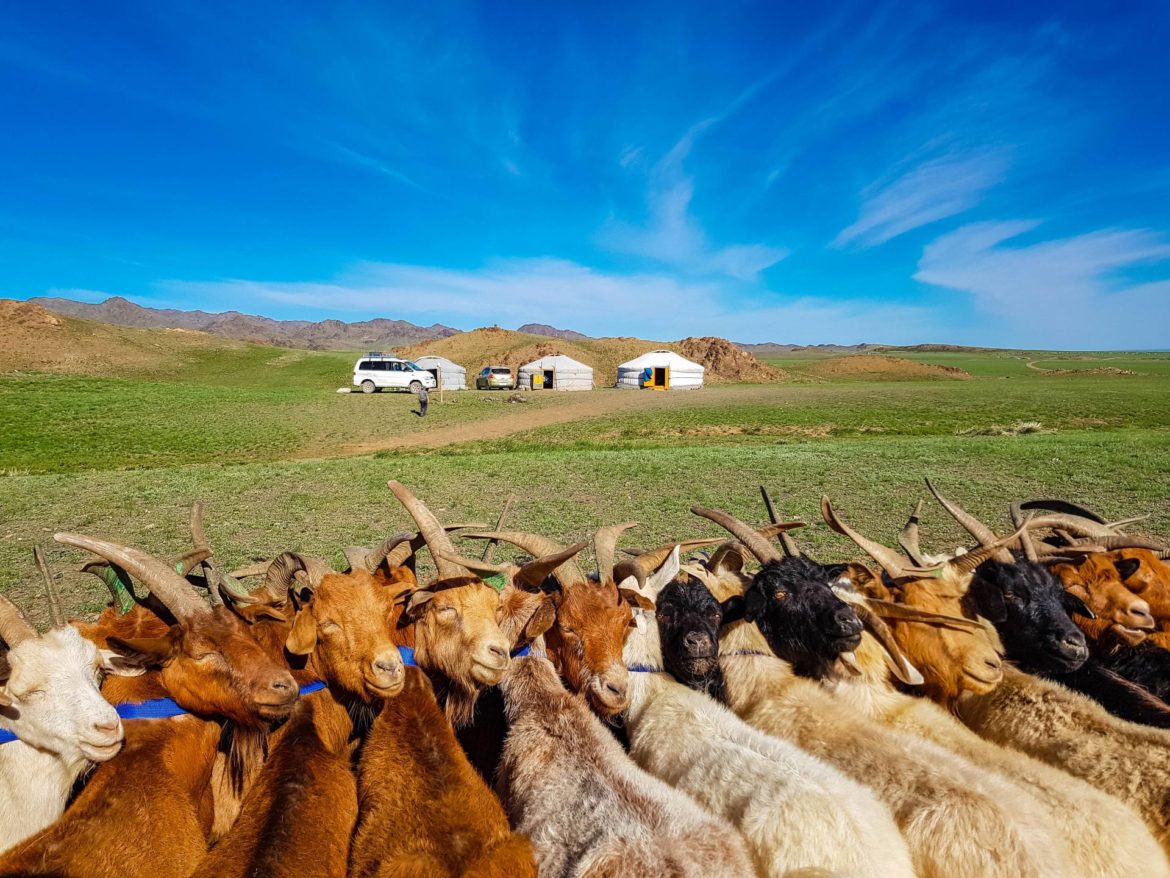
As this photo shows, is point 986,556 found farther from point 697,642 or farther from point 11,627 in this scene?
point 11,627

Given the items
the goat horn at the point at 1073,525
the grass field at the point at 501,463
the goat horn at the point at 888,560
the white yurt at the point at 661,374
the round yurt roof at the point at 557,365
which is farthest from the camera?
the round yurt roof at the point at 557,365

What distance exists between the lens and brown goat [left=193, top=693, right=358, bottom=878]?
278 cm

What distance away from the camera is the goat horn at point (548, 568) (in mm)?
4512

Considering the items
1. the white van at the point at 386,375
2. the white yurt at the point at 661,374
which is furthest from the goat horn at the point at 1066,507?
the white yurt at the point at 661,374

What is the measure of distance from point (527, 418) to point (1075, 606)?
31106 mm

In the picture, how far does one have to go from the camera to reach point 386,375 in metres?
50.4

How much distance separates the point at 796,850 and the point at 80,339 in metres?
95.0

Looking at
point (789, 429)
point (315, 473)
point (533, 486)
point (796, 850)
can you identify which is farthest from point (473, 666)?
point (789, 429)

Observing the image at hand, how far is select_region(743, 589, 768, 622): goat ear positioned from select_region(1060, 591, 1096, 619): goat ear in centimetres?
240

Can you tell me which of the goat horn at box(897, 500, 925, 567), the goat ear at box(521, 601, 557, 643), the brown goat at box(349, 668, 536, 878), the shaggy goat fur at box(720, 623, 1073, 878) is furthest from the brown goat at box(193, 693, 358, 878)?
the goat horn at box(897, 500, 925, 567)

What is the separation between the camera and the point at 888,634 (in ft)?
15.1

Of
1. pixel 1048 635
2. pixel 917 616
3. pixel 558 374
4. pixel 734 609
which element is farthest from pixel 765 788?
pixel 558 374

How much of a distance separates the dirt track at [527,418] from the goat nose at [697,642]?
21516mm

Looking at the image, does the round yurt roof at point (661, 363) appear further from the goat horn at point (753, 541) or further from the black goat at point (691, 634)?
the black goat at point (691, 634)
